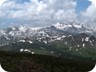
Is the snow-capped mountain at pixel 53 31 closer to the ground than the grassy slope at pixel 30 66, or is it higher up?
closer to the ground

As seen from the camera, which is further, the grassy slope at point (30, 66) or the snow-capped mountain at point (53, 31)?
the snow-capped mountain at point (53, 31)

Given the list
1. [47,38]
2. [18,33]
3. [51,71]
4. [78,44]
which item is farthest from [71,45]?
[51,71]

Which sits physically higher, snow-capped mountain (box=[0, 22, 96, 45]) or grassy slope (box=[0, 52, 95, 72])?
grassy slope (box=[0, 52, 95, 72])

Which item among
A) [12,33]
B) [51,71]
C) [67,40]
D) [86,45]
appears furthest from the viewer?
[12,33]

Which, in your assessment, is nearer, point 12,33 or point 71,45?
point 71,45

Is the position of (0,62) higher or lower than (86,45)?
higher

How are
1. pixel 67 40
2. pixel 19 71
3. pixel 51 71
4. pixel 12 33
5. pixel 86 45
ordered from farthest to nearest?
1. pixel 12 33
2. pixel 67 40
3. pixel 86 45
4. pixel 51 71
5. pixel 19 71

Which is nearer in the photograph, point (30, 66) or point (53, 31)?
point (30, 66)

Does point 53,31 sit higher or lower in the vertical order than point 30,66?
lower

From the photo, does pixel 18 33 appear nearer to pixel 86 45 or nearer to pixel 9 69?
pixel 86 45

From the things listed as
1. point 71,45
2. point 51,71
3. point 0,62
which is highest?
point 0,62

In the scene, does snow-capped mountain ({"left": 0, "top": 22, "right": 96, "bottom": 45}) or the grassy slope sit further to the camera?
snow-capped mountain ({"left": 0, "top": 22, "right": 96, "bottom": 45})
